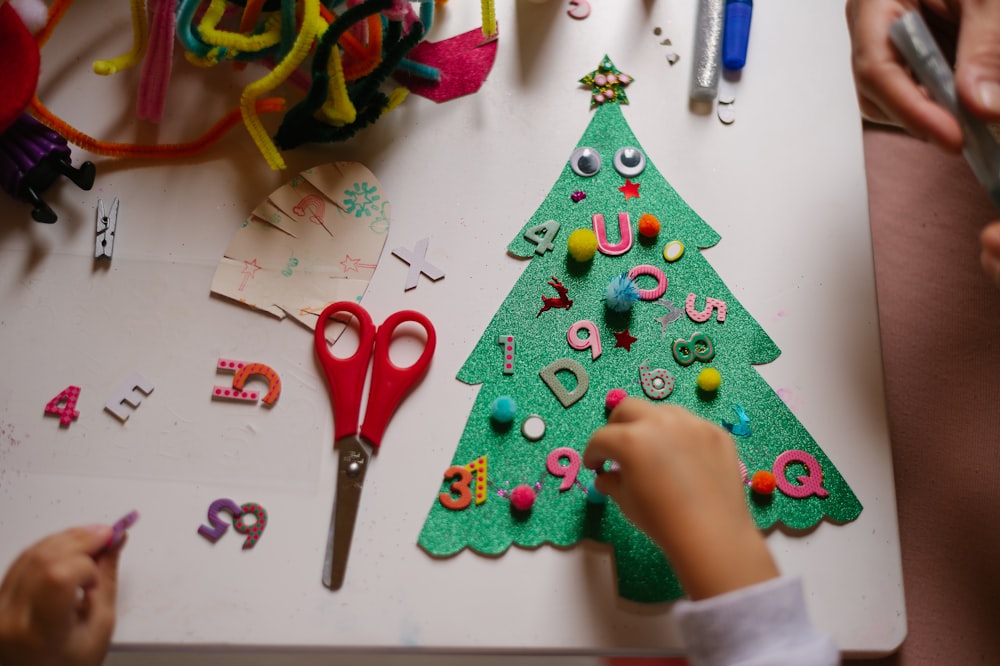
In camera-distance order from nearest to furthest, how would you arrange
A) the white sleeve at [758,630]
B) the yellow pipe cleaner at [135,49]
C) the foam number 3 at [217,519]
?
1. the white sleeve at [758,630]
2. the foam number 3 at [217,519]
3. the yellow pipe cleaner at [135,49]

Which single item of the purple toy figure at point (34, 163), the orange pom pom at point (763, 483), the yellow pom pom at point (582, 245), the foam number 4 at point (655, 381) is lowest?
the orange pom pom at point (763, 483)

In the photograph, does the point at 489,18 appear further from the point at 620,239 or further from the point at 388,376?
the point at 388,376

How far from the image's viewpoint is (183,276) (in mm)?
702

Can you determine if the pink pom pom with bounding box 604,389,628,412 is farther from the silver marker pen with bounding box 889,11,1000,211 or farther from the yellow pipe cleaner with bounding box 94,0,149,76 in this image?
the yellow pipe cleaner with bounding box 94,0,149,76

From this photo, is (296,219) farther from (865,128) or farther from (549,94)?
(865,128)

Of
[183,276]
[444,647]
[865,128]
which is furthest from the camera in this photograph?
[865,128]

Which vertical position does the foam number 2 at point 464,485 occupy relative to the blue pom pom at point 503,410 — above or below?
below

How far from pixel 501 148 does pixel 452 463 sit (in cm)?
32

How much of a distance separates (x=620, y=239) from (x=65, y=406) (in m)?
0.51

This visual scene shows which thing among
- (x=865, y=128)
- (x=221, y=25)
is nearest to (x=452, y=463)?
(x=221, y=25)

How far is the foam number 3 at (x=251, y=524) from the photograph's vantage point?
0.62m

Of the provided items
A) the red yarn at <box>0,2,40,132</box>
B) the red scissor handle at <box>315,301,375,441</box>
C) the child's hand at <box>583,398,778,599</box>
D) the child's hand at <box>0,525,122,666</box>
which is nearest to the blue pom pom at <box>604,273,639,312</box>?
the child's hand at <box>583,398,778,599</box>

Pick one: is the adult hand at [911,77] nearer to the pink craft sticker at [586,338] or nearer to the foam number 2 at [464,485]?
the pink craft sticker at [586,338]

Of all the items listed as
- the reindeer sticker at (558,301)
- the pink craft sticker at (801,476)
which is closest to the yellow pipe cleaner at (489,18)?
the reindeer sticker at (558,301)
